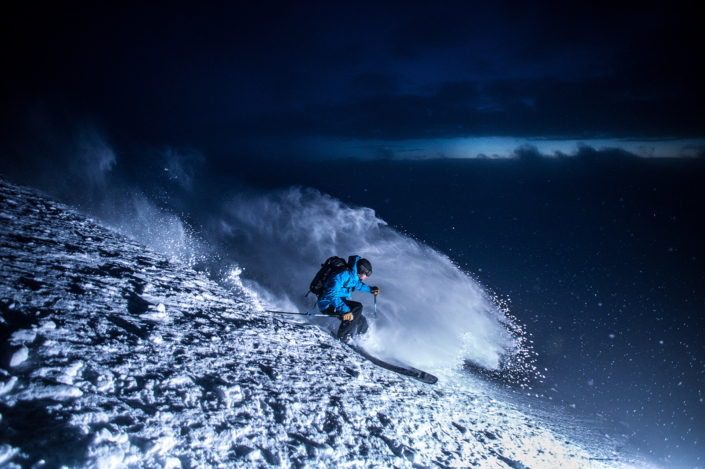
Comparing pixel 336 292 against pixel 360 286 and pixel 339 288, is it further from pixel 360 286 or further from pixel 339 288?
pixel 360 286

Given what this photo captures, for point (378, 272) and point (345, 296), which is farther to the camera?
point (378, 272)

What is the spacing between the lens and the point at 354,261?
→ 5965 mm

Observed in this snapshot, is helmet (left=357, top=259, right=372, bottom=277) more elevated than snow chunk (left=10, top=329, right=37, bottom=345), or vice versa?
helmet (left=357, top=259, right=372, bottom=277)

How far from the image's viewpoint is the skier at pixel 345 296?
572 cm

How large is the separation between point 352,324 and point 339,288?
2.85 ft

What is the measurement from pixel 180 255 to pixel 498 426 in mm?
8487

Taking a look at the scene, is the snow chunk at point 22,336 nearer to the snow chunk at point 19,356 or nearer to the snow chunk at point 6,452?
the snow chunk at point 19,356

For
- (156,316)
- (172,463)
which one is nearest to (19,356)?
(172,463)

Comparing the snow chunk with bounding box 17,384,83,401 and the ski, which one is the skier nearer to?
the ski

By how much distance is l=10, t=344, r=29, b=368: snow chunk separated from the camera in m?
1.97

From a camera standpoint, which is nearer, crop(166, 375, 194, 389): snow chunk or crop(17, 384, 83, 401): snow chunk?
crop(17, 384, 83, 401): snow chunk

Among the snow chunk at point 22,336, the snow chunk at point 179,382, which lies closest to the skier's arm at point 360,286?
the snow chunk at point 179,382

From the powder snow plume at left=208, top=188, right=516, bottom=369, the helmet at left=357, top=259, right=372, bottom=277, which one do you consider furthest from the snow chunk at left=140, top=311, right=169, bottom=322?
the powder snow plume at left=208, top=188, right=516, bottom=369

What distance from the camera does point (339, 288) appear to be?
5.79m
